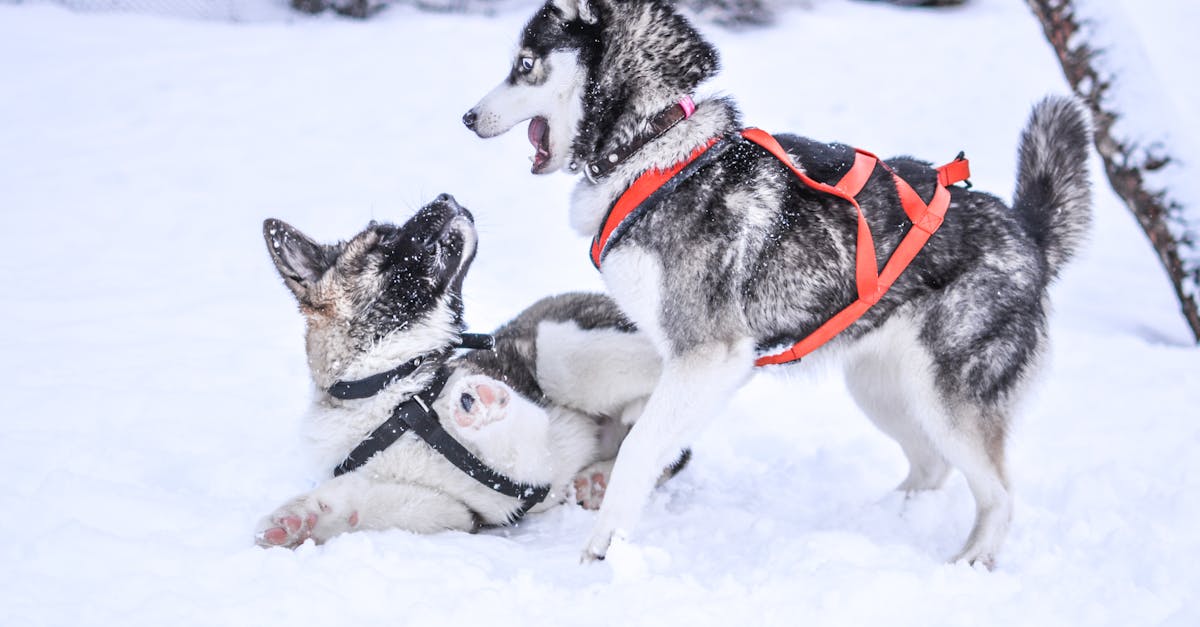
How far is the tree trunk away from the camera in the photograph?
547 centimetres

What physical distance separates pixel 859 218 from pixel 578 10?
4.04 feet

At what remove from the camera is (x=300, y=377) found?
4.41 meters

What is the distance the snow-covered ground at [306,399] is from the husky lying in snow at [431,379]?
0.20 meters

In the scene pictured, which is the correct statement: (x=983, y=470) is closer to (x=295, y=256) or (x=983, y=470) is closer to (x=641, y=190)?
(x=641, y=190)

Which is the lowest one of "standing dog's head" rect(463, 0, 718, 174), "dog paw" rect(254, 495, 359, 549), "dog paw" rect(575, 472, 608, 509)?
"dog paw" rect(575, 472, 608, 509)

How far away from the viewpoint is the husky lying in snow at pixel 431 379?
2.88 metres

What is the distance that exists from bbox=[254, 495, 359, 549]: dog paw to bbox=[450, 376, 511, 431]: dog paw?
49 cm

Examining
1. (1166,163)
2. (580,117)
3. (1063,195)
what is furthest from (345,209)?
(1166,163)

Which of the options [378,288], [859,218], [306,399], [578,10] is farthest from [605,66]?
[306,399]

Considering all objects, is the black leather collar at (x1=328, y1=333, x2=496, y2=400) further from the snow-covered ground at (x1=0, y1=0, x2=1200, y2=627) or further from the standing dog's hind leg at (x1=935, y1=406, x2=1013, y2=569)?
the standing dog's hind leg at (x1=935, y1=406, x2=1013, y2=569)

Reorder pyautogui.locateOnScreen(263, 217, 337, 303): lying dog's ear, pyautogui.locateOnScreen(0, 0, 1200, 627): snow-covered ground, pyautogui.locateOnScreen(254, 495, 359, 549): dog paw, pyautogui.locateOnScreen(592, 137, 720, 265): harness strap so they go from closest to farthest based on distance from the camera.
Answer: pyautogui.locateOnScreen(0, 0, 1200, 627): snow-covered ground < pyautogui.locateOnScreen(254, 495, 359, 549): dog paw < pyautogui.locateOnScreen(592, 137, 720, 265): harness strap < pyautogui.locateOnScreen(263, 217, 337, 303): lying dog's ear

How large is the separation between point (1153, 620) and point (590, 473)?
74.9 inches

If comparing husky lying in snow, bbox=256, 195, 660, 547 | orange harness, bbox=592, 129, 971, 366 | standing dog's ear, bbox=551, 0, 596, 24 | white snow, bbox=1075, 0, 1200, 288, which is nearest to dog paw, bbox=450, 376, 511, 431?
husky lying in snow, bbox=256, 195, 660, 547

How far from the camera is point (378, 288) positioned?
323cm
